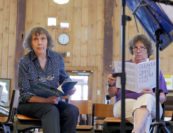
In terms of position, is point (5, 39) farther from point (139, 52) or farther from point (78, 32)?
Result: point (139, 52)

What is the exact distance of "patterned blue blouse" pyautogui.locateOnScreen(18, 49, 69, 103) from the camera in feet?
9.92

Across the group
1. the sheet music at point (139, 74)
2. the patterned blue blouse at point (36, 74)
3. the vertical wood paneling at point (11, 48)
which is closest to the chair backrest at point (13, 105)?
the patterned blue blouse at point (36, 74)

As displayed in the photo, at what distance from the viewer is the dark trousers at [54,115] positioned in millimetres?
2822

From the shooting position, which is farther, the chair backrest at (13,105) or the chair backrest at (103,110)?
the chair backrest at (103,110)

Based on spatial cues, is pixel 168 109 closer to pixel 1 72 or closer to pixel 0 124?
pixel 0 124

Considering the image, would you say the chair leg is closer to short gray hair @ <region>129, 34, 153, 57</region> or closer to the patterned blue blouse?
the patterned blue blouse

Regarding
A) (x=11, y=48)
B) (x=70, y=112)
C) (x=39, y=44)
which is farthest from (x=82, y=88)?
(x=70, y=112)

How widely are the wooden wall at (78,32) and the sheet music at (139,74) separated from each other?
255 inches

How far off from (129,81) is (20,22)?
7257mm

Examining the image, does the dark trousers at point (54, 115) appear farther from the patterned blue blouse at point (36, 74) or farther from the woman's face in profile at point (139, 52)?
the woman's face in profile at point (139, 52)

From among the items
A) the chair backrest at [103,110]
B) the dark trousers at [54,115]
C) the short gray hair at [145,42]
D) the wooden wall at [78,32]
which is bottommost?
the chair backrest at [103,110]

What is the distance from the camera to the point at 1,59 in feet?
31.5

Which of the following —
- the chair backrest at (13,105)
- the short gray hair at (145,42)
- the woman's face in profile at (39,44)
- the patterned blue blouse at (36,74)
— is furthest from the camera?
the short gray hair at (145,42)

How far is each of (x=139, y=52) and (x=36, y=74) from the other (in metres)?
0.95
